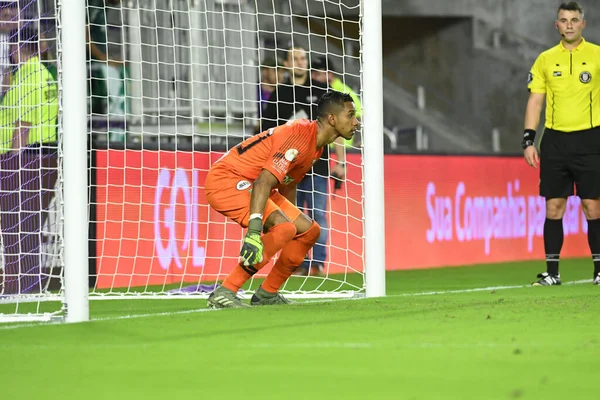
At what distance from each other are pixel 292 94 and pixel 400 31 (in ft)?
45.5

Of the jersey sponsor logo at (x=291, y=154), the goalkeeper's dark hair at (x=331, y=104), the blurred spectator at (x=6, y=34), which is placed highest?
the blurred spectator at (x=6, y=34)

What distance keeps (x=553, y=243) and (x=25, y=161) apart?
3.78m

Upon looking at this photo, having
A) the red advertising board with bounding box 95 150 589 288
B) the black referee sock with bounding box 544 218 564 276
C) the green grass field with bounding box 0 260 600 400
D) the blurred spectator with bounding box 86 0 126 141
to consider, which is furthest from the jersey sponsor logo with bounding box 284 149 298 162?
the blurred spectator with bounding box 86 0 126 141

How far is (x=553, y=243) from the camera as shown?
8.87 m

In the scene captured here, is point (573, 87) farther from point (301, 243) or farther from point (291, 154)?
point (291, 154)

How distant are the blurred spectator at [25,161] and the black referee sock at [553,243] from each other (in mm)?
3555

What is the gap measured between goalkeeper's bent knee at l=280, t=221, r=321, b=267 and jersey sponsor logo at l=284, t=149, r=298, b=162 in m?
0.54

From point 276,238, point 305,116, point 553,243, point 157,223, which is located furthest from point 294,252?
point 305,116

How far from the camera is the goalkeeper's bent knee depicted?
7109mm

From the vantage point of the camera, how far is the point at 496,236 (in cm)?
1368

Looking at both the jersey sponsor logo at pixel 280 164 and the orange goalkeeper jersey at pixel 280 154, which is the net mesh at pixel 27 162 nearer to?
the orange goalkeeper jersey at pixel 280 154

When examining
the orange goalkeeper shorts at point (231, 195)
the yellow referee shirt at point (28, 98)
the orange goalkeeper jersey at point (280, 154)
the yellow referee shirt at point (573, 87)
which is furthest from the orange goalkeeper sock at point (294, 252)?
the yellow referee shirt at point (573, 87)

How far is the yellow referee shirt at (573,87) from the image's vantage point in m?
8.73

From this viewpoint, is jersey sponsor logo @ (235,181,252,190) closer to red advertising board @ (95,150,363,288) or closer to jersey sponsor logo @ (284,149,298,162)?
jersey sponsor logo @ (284,149,298,162)
